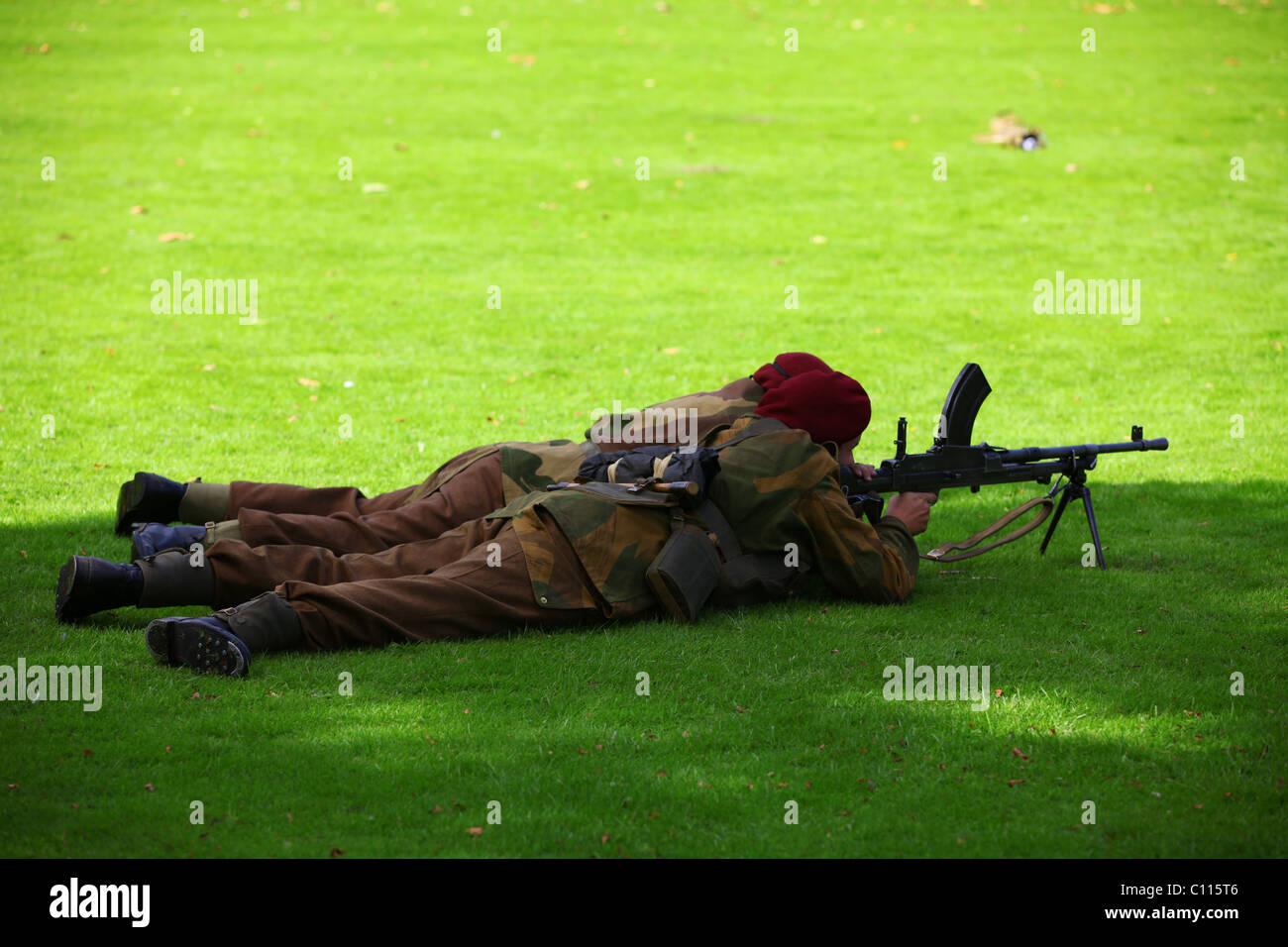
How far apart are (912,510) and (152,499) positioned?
15.3 feet

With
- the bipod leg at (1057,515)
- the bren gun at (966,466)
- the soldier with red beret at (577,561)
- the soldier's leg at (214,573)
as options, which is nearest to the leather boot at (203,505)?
the soldier's leg at (214,573)

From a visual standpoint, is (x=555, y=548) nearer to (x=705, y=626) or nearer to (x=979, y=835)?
(x=705, y=626)

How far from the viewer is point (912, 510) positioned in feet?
25.5

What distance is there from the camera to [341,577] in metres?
6.80

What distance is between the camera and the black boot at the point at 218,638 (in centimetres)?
602

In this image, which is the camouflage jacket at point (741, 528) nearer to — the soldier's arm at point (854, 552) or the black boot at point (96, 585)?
the soldier's arm at point (854, 552)

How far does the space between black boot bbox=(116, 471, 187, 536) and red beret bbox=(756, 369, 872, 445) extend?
3.70 m

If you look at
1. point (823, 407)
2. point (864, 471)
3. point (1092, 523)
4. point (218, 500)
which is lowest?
point (1092, 523)

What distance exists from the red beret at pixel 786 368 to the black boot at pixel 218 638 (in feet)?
11.0

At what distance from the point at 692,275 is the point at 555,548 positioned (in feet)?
36.7

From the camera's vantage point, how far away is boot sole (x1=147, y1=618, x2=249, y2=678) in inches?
237

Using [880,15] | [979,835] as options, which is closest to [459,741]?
[979,835]

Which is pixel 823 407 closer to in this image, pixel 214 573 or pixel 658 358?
pixel 214 573

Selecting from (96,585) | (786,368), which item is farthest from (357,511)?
(786,368)
